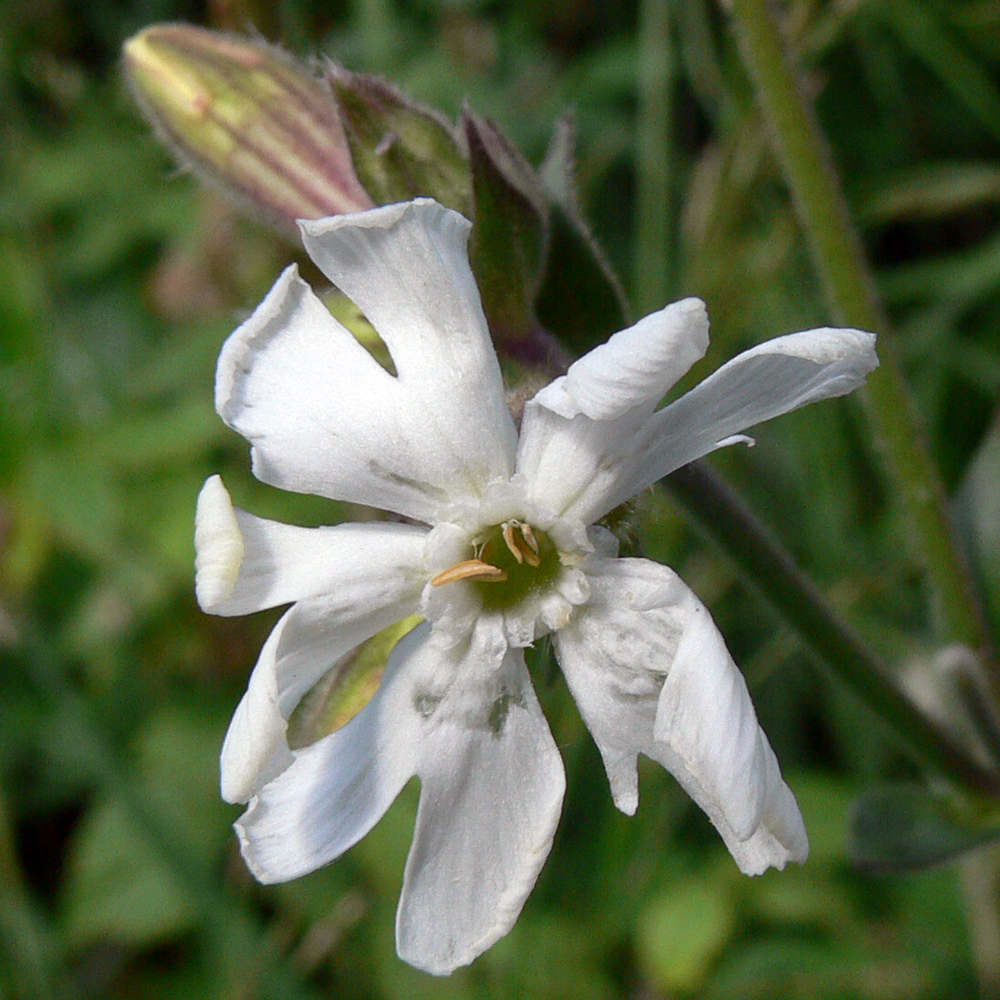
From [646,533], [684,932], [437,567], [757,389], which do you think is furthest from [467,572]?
[684,932]

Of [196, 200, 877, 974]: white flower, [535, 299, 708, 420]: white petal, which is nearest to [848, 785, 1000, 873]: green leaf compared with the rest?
[196, 200, 877, 974]: white flower

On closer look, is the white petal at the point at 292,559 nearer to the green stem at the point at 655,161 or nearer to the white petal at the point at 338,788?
the white petal at the point at 338,788

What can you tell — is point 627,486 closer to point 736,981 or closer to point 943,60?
point 736,981

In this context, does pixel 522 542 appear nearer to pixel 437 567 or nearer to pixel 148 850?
pixel 437 567

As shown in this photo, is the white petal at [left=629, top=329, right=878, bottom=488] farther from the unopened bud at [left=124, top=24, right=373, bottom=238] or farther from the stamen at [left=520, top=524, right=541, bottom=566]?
the unopened bud at [left=124, top=24, right=373, bottom=238]

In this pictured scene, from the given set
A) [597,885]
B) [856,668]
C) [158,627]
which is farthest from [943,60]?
[158,627]

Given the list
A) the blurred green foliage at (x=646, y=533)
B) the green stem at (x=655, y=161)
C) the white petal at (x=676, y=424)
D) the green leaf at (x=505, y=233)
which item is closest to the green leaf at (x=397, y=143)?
the green leaf at (x=505, y=233)

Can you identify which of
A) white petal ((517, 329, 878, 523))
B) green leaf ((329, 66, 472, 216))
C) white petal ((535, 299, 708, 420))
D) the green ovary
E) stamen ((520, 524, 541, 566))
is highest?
green leaf ((329, 66, 472, 216))
